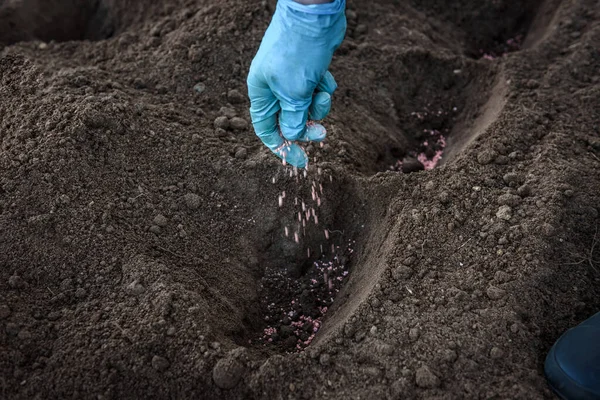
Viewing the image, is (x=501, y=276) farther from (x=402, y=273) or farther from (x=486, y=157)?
(x=486, y=157)

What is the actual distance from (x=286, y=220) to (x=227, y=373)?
101 cm

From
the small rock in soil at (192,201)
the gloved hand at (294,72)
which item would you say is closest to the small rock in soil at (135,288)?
the small rock in soil at (192,201)

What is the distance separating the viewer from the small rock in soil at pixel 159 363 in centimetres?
225

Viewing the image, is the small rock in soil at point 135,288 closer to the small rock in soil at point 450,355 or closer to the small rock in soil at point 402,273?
the small rock in soil at point 402,273

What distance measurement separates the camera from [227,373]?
2.23 meters

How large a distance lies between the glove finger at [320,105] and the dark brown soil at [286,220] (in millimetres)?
381

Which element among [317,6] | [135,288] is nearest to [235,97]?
[317,6]

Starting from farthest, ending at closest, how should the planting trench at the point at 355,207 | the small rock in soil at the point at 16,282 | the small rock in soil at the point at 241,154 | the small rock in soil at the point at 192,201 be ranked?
the small rock in soil at the point at 241,154
the small rock in soil at the point at 192,201
the planting trench at the point at 355,207
the small rock in soil at the point at 16,282

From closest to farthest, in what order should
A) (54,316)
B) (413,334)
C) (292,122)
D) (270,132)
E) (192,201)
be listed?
1. (413,334)
2. (54,316)
3. (292,122)
4. (270,132)
5. (192,201)

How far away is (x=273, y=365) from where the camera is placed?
7.47ft

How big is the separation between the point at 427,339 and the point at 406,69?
2157 mm

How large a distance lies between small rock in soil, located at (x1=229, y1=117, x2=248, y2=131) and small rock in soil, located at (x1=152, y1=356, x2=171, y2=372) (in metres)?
1.45

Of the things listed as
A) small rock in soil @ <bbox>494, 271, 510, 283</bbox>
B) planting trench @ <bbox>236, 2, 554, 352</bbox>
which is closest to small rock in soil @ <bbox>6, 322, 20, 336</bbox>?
planting trench @ <bbox>236, 2, 554, 352</bbox>

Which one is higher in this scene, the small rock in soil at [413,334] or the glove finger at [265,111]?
the glove finger at [265,111]
